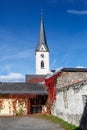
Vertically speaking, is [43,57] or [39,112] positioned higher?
[43,57]

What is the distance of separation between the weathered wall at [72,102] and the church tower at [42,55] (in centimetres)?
6021

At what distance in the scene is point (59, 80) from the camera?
28516mm

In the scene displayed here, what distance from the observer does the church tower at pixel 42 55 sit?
85812 millimetres

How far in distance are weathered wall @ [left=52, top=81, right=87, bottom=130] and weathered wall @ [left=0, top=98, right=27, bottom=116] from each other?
17.0ft

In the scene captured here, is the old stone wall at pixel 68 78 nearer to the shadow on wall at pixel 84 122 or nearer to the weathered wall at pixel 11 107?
the weathered wall at pixel 11 107

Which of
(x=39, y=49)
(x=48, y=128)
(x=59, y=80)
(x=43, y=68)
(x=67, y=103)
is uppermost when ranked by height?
(x=39, y=49)

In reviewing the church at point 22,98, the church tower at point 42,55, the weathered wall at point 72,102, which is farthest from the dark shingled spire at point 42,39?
the weathered wall at point 72,102

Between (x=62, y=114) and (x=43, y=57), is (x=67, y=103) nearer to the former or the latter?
(x=62, y=114)

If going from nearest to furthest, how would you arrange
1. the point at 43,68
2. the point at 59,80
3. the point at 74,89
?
the point at 74,89 < the point at 59,80 < the point at 43,68

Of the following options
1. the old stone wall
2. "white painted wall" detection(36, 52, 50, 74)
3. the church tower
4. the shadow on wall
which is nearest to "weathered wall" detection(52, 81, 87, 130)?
the shadow on wall

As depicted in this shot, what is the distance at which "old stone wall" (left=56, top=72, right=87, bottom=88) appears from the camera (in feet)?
93.6

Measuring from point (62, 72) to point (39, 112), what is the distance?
534 centimetres

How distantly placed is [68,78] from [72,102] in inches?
320

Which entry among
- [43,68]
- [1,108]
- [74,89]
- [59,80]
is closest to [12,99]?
[1,108]
